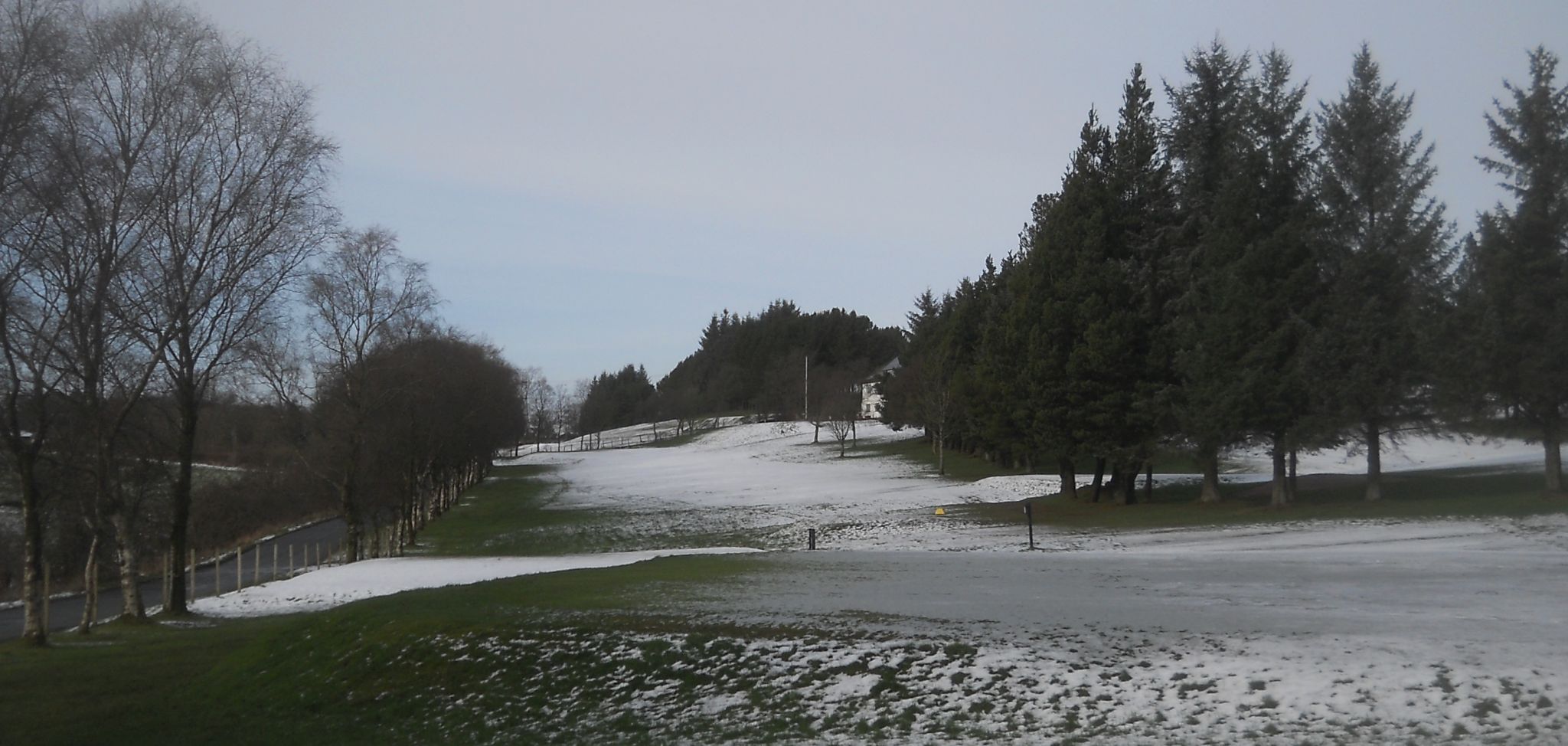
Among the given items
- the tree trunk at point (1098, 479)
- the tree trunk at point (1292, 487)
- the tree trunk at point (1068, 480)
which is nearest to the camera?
the tree trunk at point (1292, 487)

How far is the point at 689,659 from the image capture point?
48.1 feet

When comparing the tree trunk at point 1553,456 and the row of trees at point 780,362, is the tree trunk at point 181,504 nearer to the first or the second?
the tree trunk at point 1553,456

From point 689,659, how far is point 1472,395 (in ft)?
97.4

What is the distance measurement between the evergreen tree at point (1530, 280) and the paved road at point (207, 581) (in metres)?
40.0

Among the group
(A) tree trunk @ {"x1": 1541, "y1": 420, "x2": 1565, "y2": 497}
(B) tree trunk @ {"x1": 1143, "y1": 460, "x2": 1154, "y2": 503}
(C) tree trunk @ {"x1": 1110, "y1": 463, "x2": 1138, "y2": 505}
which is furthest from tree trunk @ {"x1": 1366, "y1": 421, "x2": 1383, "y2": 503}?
(C) tree trunk @ {"x1": 1110, "y1": 463, "x2": 1138, "y2": 505}

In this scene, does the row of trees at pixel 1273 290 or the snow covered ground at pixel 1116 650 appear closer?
the snow covered ground at pixel 1116 650

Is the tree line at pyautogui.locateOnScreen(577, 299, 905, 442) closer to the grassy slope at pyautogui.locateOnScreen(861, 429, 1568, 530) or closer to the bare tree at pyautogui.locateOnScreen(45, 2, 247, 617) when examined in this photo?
the grassy slope at pyautogui.locateOnScreen(861, 429, 1568, 530)

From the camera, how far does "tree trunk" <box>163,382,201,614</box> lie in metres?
25.3

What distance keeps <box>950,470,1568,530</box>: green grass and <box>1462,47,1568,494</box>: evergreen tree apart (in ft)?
10.3

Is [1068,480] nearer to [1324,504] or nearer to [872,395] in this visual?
[1324,504]

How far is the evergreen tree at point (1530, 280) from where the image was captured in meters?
31.5

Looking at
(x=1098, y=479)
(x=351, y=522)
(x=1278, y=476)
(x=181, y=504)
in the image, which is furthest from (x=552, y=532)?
(x=1278, y=476)

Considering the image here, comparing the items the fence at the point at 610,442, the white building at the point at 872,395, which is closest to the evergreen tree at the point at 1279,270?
the white building at the point at 872,395

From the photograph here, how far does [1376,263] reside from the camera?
3647cm
